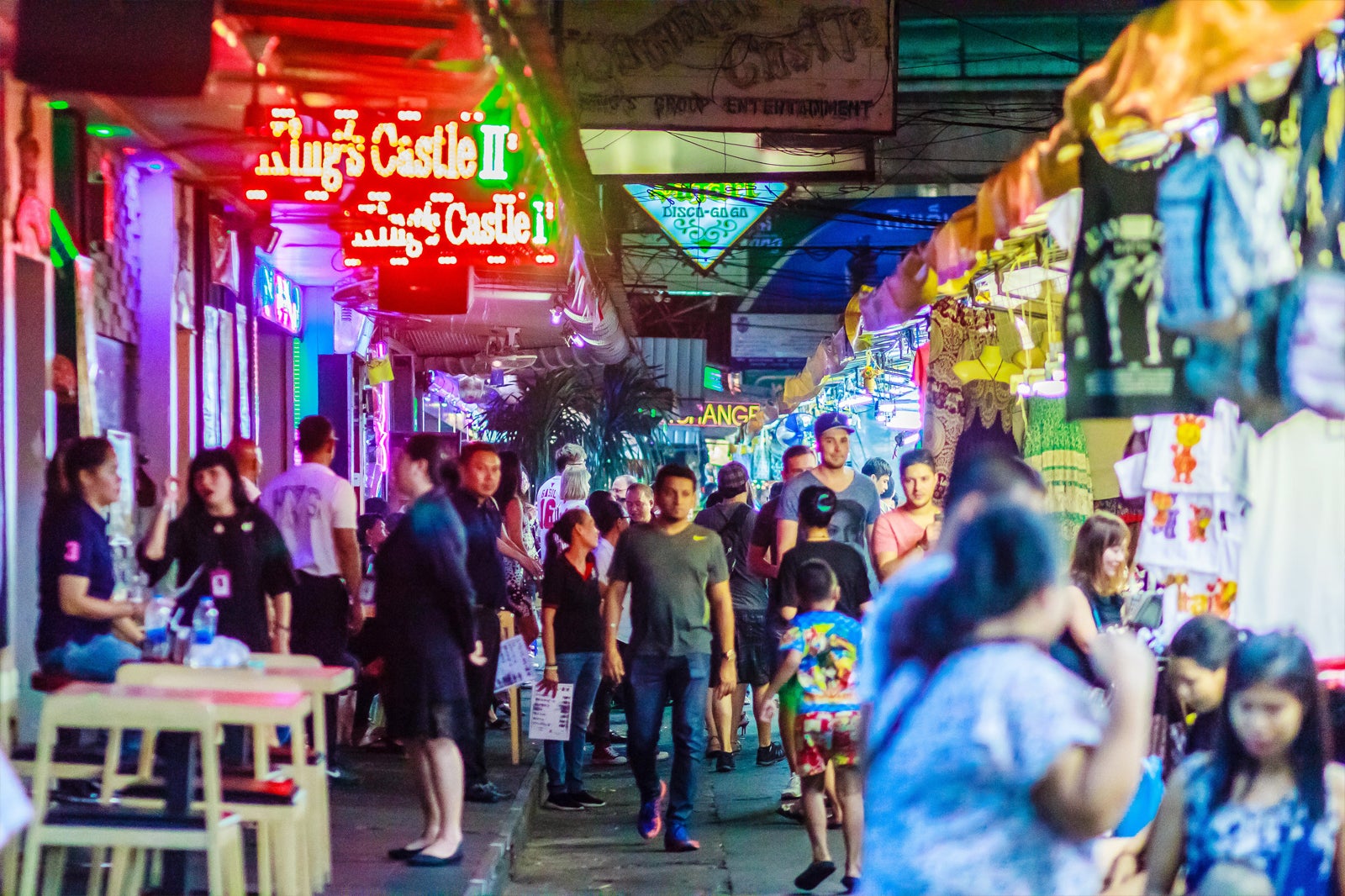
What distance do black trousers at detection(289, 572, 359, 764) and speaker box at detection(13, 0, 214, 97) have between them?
4.52m

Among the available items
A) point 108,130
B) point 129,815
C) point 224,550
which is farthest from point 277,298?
point 129,815

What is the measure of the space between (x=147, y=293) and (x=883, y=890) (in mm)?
8405

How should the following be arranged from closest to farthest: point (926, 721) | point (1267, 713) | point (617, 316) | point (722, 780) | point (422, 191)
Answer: point (926, 721), point (1267, 713), point (422, 191), point (722, 780), point (617, 316)

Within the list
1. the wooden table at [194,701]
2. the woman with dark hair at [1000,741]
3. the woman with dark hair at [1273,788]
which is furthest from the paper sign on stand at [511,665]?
the woman with dark hair at [1000,741]

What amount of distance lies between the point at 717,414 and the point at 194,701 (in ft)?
124

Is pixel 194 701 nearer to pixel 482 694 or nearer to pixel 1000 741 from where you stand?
pixel 1000 741

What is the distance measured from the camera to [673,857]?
8742 millimetres

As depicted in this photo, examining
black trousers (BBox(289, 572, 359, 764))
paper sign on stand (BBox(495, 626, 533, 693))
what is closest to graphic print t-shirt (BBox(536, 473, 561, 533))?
paper sign on stand (BBox(495, 626, 533, 693))

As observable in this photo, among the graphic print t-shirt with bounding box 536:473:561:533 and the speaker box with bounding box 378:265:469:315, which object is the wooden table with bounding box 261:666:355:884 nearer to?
the speaker box with bounding box 378:265:469:315

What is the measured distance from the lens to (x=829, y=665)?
7.67 metres

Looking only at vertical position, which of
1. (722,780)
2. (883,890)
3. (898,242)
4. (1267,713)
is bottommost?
(722,780)

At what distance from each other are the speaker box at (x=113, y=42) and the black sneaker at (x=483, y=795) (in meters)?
5.34

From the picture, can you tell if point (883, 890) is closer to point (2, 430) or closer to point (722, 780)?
point (2, 430)

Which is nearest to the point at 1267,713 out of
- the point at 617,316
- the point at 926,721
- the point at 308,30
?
the point at 926,721
